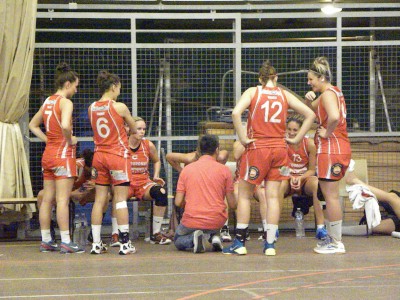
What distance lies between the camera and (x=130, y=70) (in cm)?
1244

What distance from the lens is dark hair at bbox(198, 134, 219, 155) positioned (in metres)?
10.3

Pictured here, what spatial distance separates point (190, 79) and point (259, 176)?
2877mm

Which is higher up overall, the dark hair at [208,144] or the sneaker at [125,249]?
the dark hair at [208,144]

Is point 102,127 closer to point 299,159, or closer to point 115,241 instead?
point 115,241

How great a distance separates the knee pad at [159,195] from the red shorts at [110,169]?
3.13 ft

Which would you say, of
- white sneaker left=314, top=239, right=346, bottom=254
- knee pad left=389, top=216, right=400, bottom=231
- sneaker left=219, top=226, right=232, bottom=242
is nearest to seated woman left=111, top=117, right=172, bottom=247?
sneaker left=219, top=226, right=232, bottom=242

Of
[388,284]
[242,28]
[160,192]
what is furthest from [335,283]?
[242,28]

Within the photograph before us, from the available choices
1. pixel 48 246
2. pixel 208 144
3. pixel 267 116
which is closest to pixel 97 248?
pixel 48 246

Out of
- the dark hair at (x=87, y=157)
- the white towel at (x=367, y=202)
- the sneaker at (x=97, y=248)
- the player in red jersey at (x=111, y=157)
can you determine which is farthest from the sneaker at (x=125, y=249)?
the white towel at (x=367, y=202)

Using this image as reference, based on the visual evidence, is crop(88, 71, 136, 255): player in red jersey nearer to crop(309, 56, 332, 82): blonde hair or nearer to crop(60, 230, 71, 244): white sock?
crop(60, 230, 71, 244): white sock

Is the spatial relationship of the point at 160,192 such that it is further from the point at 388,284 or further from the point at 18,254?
the point at 388,284

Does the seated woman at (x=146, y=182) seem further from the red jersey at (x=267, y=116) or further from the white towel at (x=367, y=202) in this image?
the white towel at (x=367, y=202)

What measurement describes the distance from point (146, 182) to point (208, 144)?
1.41 m

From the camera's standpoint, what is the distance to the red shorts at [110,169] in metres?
10.2
